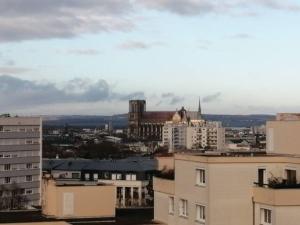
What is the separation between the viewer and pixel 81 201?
38.7 meters

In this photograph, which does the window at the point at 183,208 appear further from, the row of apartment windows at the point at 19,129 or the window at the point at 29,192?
the row of apartment windows at the point at 19,129

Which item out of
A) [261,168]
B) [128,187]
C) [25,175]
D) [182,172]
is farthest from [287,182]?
[25,175]

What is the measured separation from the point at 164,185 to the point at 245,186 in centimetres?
544

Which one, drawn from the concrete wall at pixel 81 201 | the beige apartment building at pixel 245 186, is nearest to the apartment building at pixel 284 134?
the beige apartment building at pixel 245 186

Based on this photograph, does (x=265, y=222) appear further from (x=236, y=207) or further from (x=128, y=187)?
(x=128, y=187)

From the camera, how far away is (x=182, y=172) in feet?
107

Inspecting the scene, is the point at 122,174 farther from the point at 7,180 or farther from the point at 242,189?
the point at 242,189

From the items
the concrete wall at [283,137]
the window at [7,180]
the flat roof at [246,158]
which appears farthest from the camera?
the window at [7,180]

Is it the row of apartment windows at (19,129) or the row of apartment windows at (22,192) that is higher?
the row of apartment windows at (19,129)

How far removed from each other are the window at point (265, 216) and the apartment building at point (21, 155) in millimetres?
102562

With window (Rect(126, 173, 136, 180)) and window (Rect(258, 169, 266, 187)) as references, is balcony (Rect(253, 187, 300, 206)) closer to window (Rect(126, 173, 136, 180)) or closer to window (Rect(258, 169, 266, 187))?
window (Rect(258, 169, 266, 187))

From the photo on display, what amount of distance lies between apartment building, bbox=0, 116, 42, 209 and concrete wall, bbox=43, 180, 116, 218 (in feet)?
300

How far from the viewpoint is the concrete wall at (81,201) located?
126ft

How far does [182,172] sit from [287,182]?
4881mm
